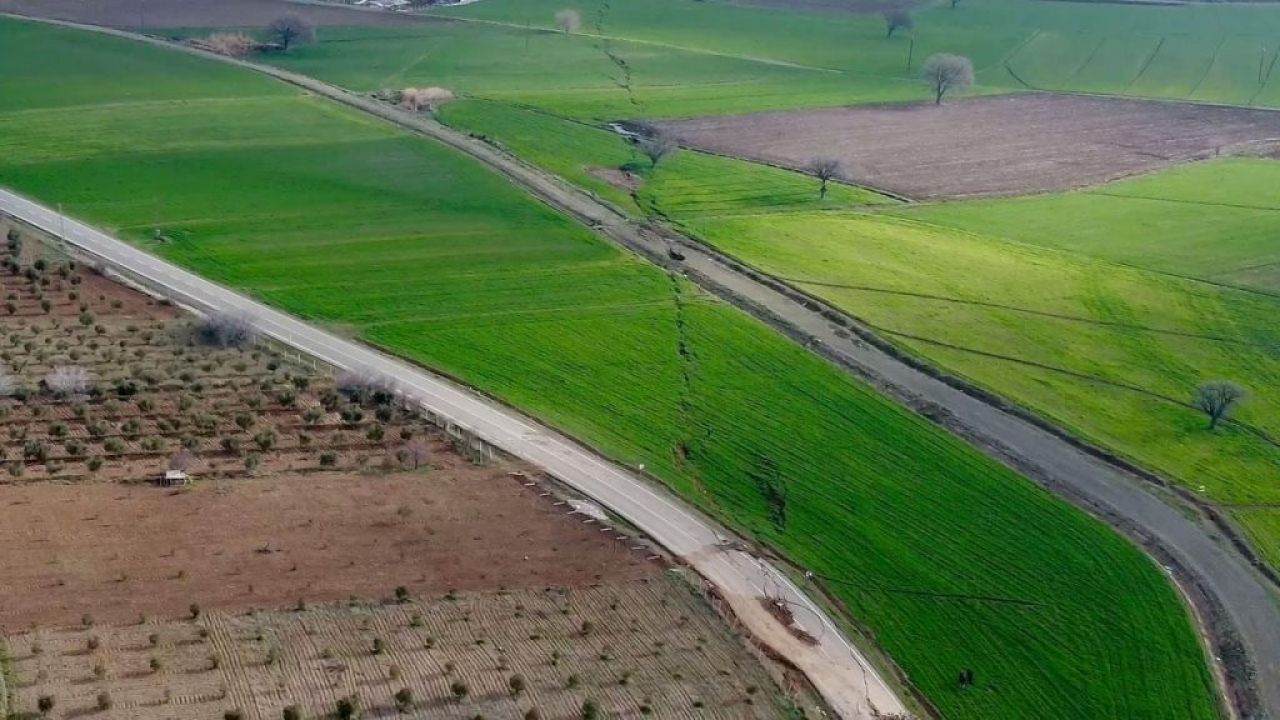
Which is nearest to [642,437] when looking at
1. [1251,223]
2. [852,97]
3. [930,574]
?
[930,574]

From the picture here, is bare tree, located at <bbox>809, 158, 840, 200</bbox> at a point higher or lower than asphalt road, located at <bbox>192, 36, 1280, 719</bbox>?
higher

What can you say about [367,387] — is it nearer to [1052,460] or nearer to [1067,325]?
[1052,460]

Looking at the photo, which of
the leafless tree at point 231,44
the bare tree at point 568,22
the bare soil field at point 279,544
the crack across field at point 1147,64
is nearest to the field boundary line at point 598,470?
the bare soil field at point 279,544

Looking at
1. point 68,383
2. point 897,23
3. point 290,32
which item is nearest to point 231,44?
point 290,32

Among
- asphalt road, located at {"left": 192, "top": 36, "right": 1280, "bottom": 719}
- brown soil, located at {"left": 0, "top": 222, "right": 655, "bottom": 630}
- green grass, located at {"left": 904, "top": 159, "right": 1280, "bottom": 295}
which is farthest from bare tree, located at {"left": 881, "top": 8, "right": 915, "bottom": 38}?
brown soil, located at {"left": 0, "top": 222, "right": 655, "bottom": 630}

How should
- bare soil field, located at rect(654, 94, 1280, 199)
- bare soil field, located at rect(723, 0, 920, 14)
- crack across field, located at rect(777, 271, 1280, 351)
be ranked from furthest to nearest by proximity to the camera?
bare soil field, located at rect(723, 0, 920, 14) < bare soil field, located at rect(654, 94, 1280, 199) < crack across field, located at rect(777, 271, 1280, 351)

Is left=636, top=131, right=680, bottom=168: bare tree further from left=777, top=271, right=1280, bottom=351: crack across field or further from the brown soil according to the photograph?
the brown soil

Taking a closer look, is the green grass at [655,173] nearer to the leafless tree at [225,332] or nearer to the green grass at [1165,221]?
the green grass at [1165,221]
